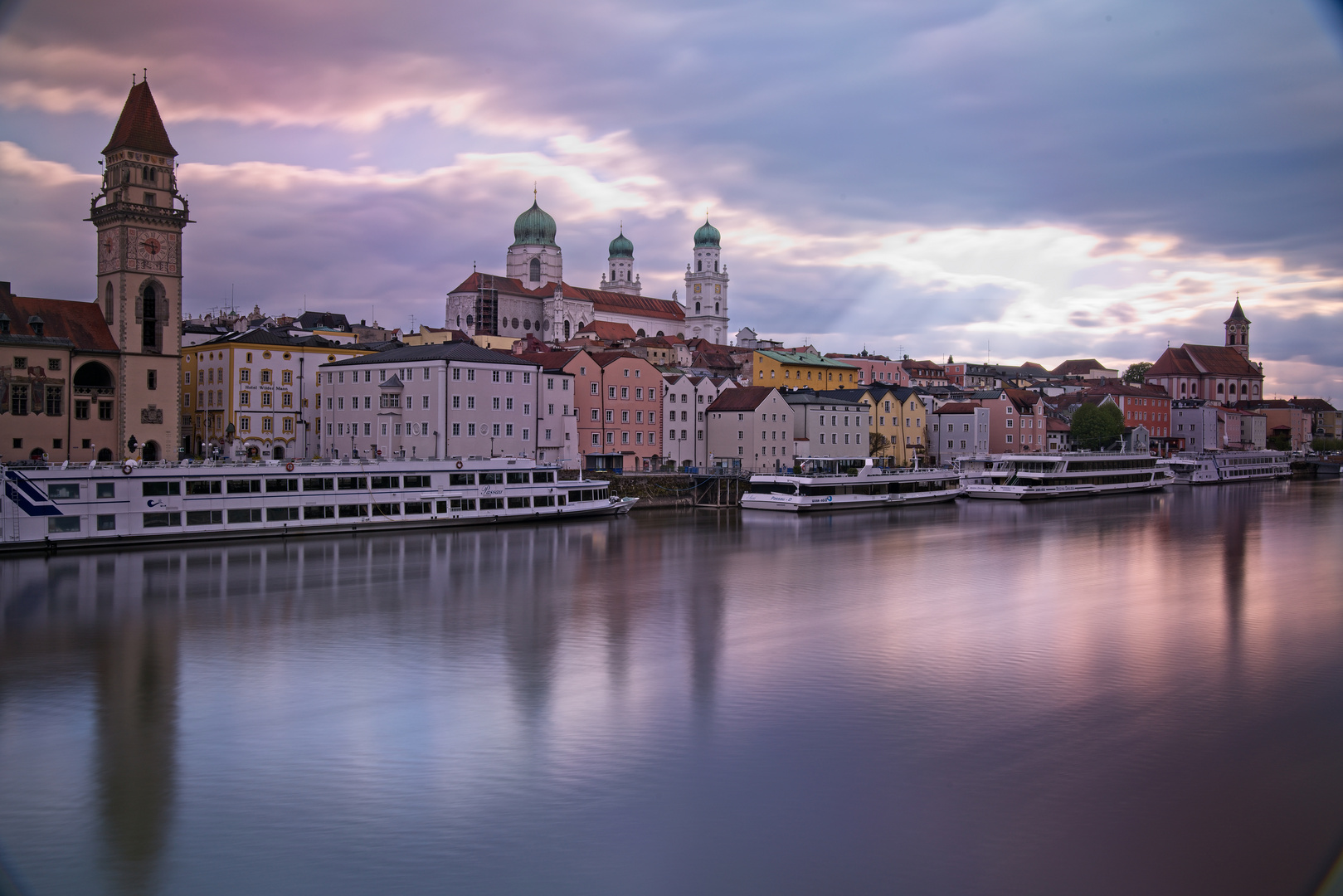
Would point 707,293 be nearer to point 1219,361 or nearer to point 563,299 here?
point 563,299

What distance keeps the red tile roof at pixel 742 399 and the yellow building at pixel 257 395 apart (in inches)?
892

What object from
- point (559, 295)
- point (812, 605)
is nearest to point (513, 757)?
point (812, 605)

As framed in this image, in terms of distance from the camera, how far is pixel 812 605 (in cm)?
2777

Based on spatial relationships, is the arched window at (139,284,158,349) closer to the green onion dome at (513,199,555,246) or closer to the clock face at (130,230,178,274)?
the clock face at (130,230,178,274)

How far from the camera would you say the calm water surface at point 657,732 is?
1272cm

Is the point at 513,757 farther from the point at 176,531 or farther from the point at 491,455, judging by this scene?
the point at 491,455

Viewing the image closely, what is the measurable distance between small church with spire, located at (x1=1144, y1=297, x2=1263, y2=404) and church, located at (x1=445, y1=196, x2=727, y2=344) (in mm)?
54381

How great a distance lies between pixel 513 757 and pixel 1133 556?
30.1 metres

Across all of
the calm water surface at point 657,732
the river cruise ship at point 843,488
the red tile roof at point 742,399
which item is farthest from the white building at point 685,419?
the calm water surface at point 657,732

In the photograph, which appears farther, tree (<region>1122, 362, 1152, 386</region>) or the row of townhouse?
tree (<region>1122, 362, 1152, 386</region>)

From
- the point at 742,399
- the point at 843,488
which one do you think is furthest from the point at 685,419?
the point at 843,488

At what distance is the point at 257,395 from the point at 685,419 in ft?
79.4

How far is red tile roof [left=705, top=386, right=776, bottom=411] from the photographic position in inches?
2502

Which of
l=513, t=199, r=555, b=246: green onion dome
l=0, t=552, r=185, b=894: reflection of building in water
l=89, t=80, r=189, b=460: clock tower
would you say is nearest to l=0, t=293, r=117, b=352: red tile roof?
l=89, t=80, r=189, b=460: clock tower
